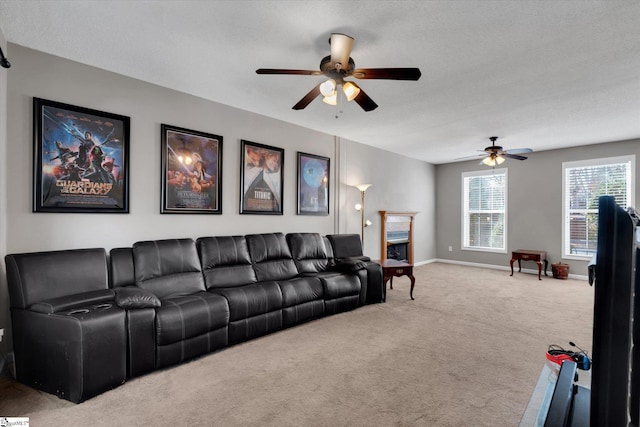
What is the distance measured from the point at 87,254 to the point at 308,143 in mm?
3403

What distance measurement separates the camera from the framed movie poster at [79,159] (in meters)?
2.76

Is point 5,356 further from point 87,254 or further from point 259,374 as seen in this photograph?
point 259,374

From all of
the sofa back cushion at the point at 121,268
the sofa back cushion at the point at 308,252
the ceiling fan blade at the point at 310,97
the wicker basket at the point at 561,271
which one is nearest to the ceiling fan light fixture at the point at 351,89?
the ceiling fan blade at the point at 310,97

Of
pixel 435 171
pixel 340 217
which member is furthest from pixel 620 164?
pixel 340 217

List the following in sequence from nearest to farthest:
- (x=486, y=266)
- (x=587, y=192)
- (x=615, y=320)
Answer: (x=615, y=320) < (x=587, y=192) < (x=486, y=266)

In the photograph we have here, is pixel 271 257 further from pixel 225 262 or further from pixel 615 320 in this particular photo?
pixel 615 320

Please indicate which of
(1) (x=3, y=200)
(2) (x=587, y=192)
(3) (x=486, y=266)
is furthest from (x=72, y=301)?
(2) (x=587, y=192)

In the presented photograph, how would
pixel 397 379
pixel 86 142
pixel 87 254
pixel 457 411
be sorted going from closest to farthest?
pixel 457 411, pixel 397 379, pixel 87 254, pixel 86 142

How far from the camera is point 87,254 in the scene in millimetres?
2770

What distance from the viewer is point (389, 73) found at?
94.6 inches

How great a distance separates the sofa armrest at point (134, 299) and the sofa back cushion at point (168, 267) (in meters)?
0.42

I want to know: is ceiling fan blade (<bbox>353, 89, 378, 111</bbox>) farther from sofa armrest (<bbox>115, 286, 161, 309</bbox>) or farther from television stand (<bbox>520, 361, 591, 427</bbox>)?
sofa armrest (<bbox>115, 286, 161, 309</bbox>)

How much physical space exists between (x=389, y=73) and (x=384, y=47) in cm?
44

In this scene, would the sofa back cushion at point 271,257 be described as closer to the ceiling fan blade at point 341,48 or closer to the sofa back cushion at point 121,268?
the sofa back cushion at point 121,268
